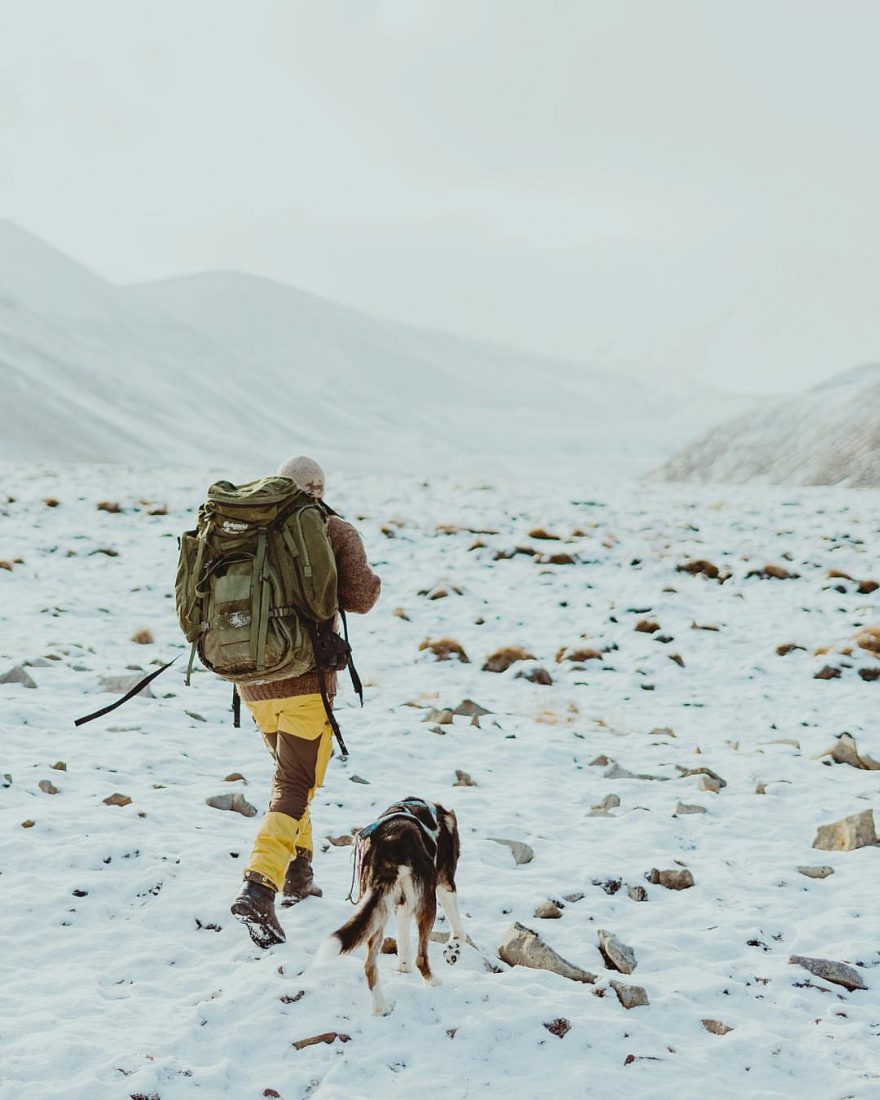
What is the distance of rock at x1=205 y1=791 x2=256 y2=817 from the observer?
22.7 feet

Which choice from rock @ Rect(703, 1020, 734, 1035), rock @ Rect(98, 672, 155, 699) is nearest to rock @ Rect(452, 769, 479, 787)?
rock @ Rect(98, 672, 155, 699)

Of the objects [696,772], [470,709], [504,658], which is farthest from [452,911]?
[504,658]

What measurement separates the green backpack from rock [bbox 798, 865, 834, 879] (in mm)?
3668

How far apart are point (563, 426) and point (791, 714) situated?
11327cm

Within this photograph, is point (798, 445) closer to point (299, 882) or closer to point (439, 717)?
point (439, 717)

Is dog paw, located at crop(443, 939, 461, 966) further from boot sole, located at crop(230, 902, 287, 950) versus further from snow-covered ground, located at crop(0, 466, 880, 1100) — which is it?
boot sole, located at crop(230, 902, 287, 950)

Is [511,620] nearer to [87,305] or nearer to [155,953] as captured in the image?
[155,953]

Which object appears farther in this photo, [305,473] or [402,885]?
[305,473]

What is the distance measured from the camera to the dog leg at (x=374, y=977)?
4367 millimetres

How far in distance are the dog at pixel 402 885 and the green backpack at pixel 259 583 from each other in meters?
0.96

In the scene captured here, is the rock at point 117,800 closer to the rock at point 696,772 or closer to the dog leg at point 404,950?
the dog leg at point 404,950

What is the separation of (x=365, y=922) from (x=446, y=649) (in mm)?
7850

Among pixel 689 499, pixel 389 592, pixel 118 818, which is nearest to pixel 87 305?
pixel 689 499

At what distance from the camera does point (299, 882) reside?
5.51m
